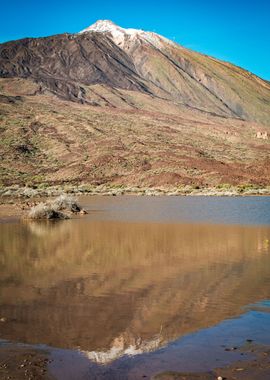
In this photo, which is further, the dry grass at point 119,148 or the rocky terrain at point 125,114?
the rocky terrain at point 125,114

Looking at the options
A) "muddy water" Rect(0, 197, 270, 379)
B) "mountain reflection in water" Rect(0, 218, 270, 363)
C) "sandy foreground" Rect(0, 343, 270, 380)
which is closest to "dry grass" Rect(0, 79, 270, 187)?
"muddy water" Rect(0, 197, 270, 379)

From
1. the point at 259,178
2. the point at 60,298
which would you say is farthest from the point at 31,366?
the point at 259,178

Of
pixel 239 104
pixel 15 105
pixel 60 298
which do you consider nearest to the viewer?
pixel 60 298

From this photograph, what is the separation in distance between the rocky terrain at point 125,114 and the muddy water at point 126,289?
39087 millimetres

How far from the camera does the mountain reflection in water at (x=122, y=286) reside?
694 cm

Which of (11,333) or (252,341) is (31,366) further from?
(252,341)

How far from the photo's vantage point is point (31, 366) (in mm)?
5676

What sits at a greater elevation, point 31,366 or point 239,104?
point 239,104

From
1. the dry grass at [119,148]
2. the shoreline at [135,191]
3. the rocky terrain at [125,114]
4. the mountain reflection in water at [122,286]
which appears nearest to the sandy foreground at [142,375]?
the mountain reflection in water at [122,286]

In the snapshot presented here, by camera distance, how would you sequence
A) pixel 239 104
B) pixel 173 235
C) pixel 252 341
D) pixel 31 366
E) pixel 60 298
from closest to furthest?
pixel 31 366 → pixel 252 341 → pixel 60 298 → pixel 173 235 → pixel 239 104

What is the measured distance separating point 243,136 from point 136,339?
84.9m

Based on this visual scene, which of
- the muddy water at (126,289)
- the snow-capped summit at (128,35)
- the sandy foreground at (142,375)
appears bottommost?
the sandy foreground at (142,375)

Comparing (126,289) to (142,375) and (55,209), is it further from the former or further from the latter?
(55,209)

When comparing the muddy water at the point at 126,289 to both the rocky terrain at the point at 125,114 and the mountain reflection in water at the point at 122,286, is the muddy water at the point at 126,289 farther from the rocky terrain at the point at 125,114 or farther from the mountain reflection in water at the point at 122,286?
the rocky terrain at the point at 125,114
